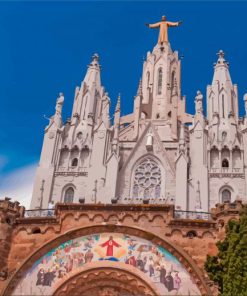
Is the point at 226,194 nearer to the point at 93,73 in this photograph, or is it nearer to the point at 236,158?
the point at 236,158

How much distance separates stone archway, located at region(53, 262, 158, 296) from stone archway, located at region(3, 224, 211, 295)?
1.75ft

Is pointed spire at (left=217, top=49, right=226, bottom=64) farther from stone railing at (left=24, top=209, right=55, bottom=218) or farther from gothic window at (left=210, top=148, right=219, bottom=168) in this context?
stone railing at (left=24, top=209, right=55, bottom=218)

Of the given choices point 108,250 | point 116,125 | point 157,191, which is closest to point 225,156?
point 157,191

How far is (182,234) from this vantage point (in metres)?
22.5

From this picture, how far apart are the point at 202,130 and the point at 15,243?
905 inches

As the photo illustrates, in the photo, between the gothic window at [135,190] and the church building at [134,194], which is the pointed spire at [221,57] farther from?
the gothic window at [135,190]

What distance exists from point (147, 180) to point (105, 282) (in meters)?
18.9

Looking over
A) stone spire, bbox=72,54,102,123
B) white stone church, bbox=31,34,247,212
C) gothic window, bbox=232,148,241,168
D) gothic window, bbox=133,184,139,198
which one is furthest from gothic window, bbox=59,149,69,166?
gothic window, bbox=232,148,241,168

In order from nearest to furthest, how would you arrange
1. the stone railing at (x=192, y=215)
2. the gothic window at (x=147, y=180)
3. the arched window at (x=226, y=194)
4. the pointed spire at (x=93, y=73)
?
the stone railing at (x=192, y=215), the arched window at (x=226, y=194), the gothic window at (x=147, y=180), the pointed spire at (x=93, y=73)

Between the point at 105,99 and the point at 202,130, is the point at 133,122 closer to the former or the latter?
the point at 105,99

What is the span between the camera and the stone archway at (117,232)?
2136 centimetres

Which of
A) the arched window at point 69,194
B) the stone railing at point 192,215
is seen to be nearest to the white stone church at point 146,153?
the arched window at point 69,194

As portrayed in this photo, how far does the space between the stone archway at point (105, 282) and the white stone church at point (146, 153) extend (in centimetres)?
1398

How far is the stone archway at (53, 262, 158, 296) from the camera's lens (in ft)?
71.9
